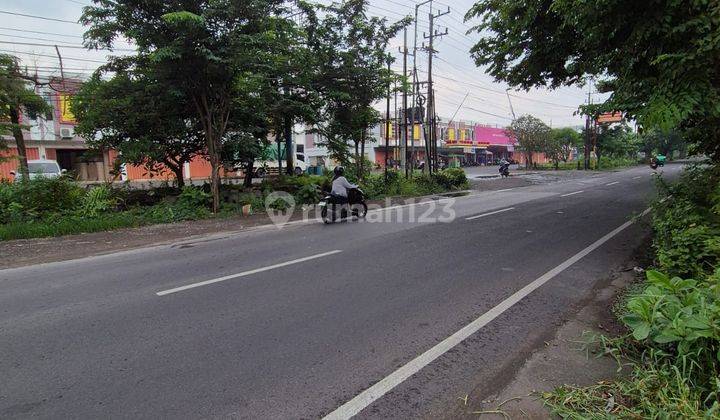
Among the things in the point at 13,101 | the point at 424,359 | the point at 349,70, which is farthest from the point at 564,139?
the point at 424,359

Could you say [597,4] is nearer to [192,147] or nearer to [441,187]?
[192,147]

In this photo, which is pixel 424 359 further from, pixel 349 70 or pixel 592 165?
pixel 592 165

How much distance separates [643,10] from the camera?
5.90 meters

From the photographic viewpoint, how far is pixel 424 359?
12.4ft

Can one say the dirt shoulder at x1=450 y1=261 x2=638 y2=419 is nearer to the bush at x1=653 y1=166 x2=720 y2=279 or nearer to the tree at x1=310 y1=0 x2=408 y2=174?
the bush at x1=653 y1=166 x2=720 y2=279

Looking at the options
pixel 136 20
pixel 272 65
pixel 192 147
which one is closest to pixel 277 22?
pixel 272 65

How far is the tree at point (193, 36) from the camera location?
11.3m

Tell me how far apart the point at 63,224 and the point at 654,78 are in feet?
42.1

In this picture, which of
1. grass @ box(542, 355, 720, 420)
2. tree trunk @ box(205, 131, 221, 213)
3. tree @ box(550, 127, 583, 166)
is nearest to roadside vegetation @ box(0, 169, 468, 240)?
tree trunk @ box(205, 131, 221, 213)

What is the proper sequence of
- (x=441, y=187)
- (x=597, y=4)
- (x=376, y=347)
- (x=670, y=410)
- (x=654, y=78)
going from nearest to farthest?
(x=670, y=410) → (x=376, y=347) → (x=597, y=4) → (x=654, y=78) → (x=441, y=187)

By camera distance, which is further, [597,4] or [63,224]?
[63,224]

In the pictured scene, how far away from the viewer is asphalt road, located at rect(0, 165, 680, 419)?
3199 mm

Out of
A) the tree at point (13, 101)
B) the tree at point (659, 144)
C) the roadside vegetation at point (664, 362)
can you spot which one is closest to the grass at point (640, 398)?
the roadside vegetation at point (664, 362)

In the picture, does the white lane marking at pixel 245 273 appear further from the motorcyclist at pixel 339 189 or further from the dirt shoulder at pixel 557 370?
the dirt shoulder at pixel 557 370
